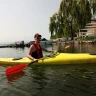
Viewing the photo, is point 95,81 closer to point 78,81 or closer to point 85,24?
point 78,81

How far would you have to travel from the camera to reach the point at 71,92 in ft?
22.0

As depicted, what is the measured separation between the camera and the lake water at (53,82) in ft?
22.5

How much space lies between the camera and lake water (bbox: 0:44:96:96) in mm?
6870

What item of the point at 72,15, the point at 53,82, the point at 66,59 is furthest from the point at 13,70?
the point at 72,15

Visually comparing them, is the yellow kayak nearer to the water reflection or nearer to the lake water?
the lake water

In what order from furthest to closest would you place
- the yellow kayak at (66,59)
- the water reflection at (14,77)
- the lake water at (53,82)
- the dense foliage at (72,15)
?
1. the dense foliage at (72,15)
2. the yellow kayak at (66,59)
3. the water reflection at (14,77)
4. the lake water at (53,82)

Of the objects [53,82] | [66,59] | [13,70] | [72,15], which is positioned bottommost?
[53,82]

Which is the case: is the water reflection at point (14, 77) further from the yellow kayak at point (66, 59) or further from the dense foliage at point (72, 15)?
the dense foliage at point (72, 15)

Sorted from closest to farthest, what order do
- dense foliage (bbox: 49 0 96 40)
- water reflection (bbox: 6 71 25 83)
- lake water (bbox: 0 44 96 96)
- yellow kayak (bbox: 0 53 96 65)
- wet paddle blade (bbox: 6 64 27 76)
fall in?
lake water (bbox: 0 44 96 96) → water reflection (bbox: 6 71 25 83) → wet paddle blade (bbox: 6 64 27 76) → yellow kayak (bbox: 0 53 96 65) → dense foliage (bbox: 49 0 96 40)

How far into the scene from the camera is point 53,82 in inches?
319

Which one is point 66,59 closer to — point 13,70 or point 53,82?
point 13,70

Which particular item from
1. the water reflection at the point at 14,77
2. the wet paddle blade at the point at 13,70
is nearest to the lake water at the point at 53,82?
the water reflection at the point at 14,77

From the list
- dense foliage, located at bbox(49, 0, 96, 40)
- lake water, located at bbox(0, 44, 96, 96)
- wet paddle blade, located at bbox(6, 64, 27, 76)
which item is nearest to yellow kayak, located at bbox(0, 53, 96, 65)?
lake water, located at bbox(0, 44, 96, 96)

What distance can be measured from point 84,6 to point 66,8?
3024 millimetres
